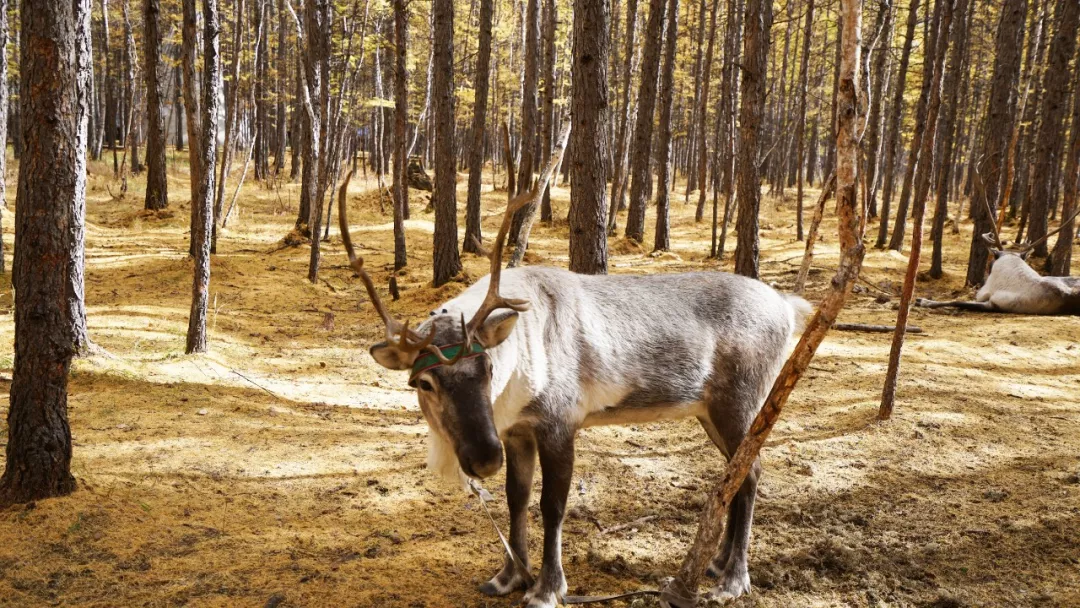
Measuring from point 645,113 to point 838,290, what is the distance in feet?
46.2

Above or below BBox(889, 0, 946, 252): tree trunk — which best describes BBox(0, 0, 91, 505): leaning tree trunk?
below

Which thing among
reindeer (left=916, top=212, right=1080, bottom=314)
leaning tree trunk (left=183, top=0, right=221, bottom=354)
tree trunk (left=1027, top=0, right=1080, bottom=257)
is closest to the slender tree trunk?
tree trunk (left=1027, top=0, right=1080, bottom=257)

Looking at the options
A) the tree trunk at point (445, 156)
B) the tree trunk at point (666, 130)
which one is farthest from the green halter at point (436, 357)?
the tree trunk at point (666, 130)

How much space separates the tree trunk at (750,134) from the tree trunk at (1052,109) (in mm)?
5115

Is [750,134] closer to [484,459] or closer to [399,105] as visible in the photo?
[399,105]

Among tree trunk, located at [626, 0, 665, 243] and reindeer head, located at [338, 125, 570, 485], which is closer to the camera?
reindeer head, located at [338, 125, 570, 485]

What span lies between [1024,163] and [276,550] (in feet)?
86.0

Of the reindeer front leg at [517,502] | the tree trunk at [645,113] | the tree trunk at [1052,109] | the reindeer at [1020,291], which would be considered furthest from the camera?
the tree trunk at [645,113]

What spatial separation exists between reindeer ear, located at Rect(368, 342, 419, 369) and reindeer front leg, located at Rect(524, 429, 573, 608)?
82cm

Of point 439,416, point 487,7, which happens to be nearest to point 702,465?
point 439,416

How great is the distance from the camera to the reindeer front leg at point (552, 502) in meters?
3.62

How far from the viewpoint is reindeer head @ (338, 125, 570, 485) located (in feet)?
9.86

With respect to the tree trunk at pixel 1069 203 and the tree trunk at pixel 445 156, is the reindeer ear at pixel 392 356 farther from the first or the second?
the tree trunk at pixel 1069 203

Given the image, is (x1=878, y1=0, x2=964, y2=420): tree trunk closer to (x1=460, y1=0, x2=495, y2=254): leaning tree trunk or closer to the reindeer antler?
the reindeer antler
